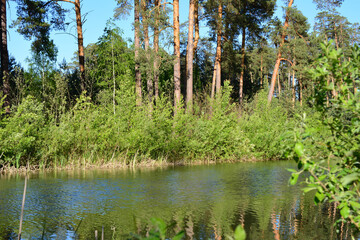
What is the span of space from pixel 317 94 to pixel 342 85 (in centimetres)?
22

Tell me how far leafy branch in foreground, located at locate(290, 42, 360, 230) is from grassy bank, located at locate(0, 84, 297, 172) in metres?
9.32

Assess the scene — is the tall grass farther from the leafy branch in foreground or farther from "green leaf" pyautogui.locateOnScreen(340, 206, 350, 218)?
"green leaf" pyautogui.locateOnScreen(340, 206, 350, 218)

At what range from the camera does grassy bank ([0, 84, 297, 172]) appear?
1183cm

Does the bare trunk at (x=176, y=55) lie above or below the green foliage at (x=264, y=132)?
above

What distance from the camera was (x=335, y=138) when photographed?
8.72 feet

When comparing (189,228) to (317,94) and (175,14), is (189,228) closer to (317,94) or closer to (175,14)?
(317,94)

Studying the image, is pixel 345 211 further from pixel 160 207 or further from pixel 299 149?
pixel 160 207

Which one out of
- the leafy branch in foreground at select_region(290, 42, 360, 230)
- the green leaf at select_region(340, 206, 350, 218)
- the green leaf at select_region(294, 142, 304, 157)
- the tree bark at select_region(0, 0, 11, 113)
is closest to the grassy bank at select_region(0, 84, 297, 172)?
the tree bark at select_region(0, 0, 11, 113)

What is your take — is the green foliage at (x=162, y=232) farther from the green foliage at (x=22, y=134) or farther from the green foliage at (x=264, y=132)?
the green foliage at (x=264, y=132)

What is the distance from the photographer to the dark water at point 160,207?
5277 mm

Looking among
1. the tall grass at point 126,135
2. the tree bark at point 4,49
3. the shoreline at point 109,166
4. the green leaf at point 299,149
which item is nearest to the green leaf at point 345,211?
Answer: the green leaf at point 299,149

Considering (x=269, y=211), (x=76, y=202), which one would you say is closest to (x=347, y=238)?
A: (x=269, y=211)

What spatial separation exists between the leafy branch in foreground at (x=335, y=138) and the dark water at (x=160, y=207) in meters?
2.06

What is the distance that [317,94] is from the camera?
2.69 metres
